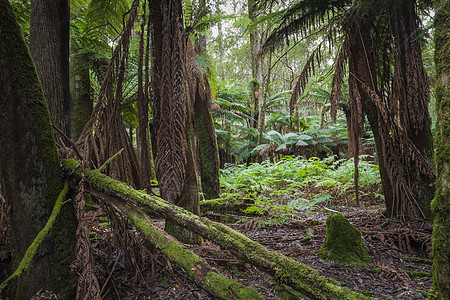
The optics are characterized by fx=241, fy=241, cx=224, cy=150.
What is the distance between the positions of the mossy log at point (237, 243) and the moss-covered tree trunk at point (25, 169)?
0.23 m

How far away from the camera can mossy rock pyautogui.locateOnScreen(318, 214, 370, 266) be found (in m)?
2.78

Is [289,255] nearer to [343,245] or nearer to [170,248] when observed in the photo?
[343,245]

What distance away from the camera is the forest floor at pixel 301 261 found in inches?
77.8

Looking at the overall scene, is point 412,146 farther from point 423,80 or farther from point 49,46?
point 49,46

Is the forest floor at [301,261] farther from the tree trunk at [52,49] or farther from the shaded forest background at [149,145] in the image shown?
the tree trunk at [52,49]

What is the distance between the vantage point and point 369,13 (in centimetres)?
344

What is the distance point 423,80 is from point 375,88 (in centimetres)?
57

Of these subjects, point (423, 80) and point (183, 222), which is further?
point (423, 80)

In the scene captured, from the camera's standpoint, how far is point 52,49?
9.06 feet

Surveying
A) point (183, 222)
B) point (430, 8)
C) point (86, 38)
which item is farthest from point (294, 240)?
point (86, 38)

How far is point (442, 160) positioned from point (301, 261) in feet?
6.47

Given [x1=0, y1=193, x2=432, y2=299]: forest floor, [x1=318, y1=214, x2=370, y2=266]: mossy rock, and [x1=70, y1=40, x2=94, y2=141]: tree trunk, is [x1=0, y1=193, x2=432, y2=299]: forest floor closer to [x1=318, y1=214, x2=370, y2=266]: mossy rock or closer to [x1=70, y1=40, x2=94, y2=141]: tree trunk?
[x1=318, y1=214, x2=370, y2=266]: mossy rock

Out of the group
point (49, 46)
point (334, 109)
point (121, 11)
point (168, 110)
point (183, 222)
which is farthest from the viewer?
point (121, 11)

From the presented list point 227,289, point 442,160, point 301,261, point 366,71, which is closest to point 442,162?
point 442,160
